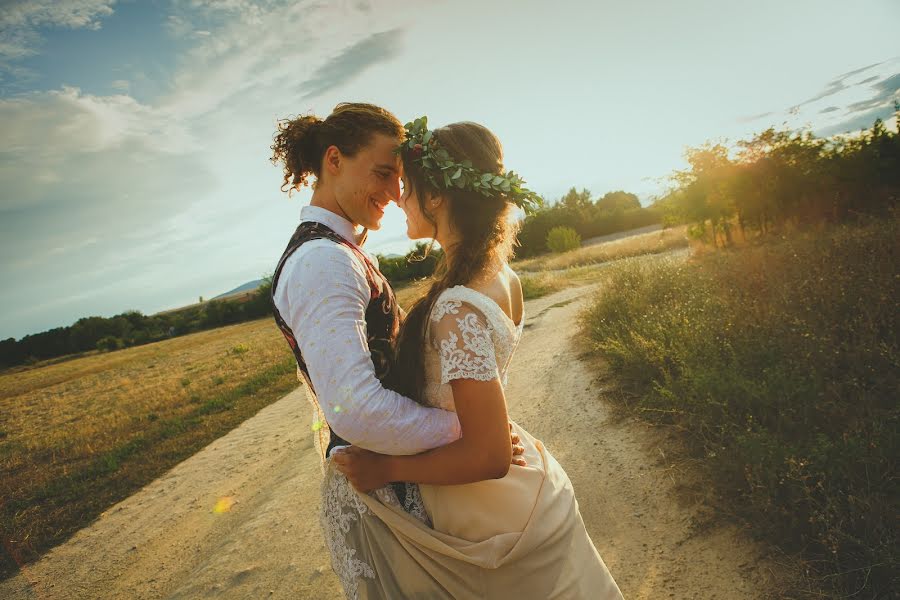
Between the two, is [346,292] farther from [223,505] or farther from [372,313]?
[223,505]

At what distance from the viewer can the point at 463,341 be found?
1.46m

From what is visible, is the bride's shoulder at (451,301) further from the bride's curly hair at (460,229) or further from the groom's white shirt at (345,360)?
the groom's white shirt at (345,360)

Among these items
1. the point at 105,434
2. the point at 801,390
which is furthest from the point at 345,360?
the point at 105,434

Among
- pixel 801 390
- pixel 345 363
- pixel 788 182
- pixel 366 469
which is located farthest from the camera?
pixel 788 182

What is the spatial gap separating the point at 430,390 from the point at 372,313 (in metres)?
0.41

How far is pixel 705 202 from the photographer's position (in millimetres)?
16734

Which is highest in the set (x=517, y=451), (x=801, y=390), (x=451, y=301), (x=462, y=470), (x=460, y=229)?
(x=460, y=229)

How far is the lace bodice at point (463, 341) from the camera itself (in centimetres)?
144

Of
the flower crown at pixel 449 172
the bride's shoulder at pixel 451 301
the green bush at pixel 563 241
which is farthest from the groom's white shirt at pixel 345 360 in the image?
the green bush at pixel 563 241

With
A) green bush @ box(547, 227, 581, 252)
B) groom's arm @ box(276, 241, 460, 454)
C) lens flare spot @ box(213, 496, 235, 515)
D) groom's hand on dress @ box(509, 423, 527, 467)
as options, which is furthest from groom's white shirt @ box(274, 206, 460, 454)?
green bush @ box(547, 227, 581, 252)

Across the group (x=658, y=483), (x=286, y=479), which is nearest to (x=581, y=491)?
(x=658, y=483)

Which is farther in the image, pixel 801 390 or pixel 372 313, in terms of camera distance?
pixel 801 390

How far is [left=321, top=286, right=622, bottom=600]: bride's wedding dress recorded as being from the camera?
1.52 m

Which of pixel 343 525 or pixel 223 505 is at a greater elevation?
pixel 343 525
